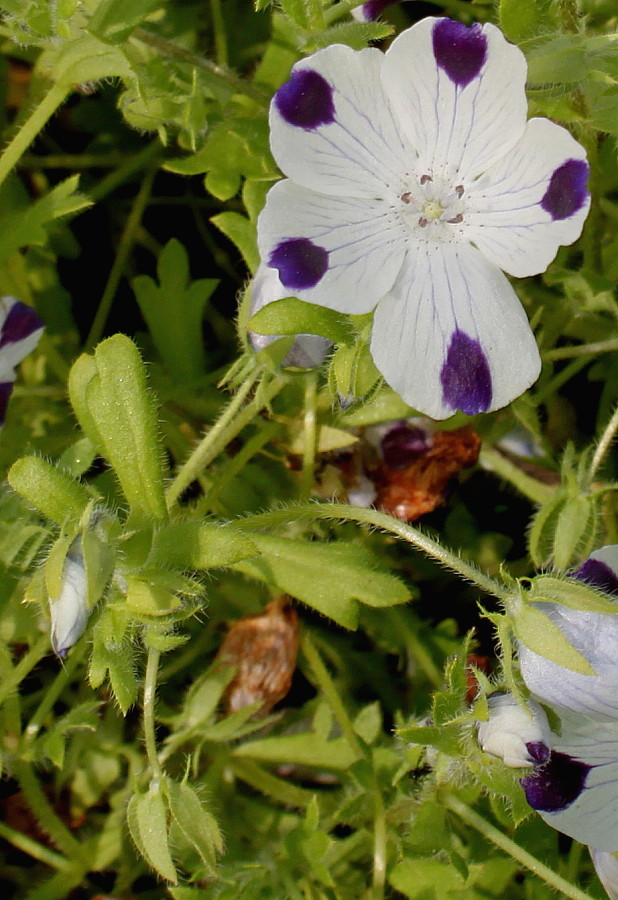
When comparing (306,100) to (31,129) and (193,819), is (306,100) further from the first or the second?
(193,819)

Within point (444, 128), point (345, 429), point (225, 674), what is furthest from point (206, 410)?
point (444, 128)

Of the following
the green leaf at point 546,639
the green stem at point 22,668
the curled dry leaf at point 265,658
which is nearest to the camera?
the green leaf at point 546,639

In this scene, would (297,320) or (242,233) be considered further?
(242,233)

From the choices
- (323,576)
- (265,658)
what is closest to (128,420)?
(323,576)

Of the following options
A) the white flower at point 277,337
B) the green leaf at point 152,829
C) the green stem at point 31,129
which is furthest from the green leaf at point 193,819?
the green stem at point 31,129

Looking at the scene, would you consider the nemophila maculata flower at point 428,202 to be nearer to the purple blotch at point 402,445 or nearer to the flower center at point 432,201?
the flower center at point 432,201

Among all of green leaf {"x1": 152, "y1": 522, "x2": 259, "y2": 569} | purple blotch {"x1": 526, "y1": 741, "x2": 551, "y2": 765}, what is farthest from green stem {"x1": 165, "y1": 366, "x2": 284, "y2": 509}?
purple blotch {"x1": 526, "y1": 741, "x2": 551, "y2": 765}

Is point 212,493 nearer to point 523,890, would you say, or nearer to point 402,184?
point 402,184
